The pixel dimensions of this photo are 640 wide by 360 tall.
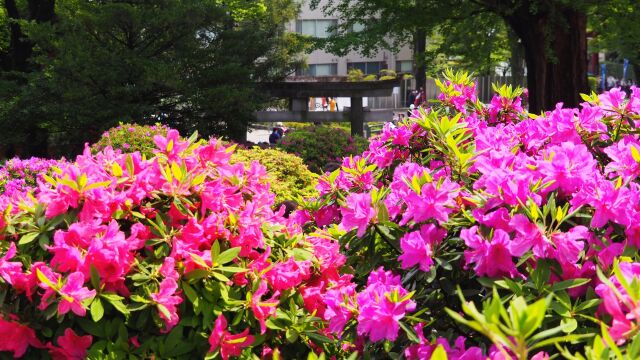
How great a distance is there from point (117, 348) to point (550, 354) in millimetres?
1323

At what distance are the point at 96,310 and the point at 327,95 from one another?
14.4 meters

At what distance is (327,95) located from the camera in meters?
16.2

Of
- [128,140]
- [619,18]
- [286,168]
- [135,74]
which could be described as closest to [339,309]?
[286,168]

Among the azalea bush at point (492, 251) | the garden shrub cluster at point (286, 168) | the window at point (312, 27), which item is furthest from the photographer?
the window at point (312, 27)

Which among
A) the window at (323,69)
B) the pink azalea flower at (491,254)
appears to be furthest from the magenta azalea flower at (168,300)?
the window at (323,69)

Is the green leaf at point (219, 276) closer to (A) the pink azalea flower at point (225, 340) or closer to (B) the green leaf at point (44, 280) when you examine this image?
(A) the pink azalea flower at point (225, 340)

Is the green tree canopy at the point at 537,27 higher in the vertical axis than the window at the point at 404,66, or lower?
lower

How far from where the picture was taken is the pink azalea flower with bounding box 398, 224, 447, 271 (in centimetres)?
206

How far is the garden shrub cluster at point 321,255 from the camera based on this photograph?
6.35ft

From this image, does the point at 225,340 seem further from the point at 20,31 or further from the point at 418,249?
the point at 20,31

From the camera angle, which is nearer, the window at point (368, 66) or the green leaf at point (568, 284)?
the green leaf at point (568, 284)

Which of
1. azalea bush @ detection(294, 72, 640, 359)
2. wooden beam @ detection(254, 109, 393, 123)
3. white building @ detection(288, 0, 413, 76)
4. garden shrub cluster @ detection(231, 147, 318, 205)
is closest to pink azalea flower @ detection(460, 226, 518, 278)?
azalea bush @ detection(294, 72, 640, 359)

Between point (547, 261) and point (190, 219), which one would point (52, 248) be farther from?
point (547, 261)

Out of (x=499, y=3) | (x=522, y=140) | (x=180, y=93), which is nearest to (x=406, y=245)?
(x=522, y=140)
